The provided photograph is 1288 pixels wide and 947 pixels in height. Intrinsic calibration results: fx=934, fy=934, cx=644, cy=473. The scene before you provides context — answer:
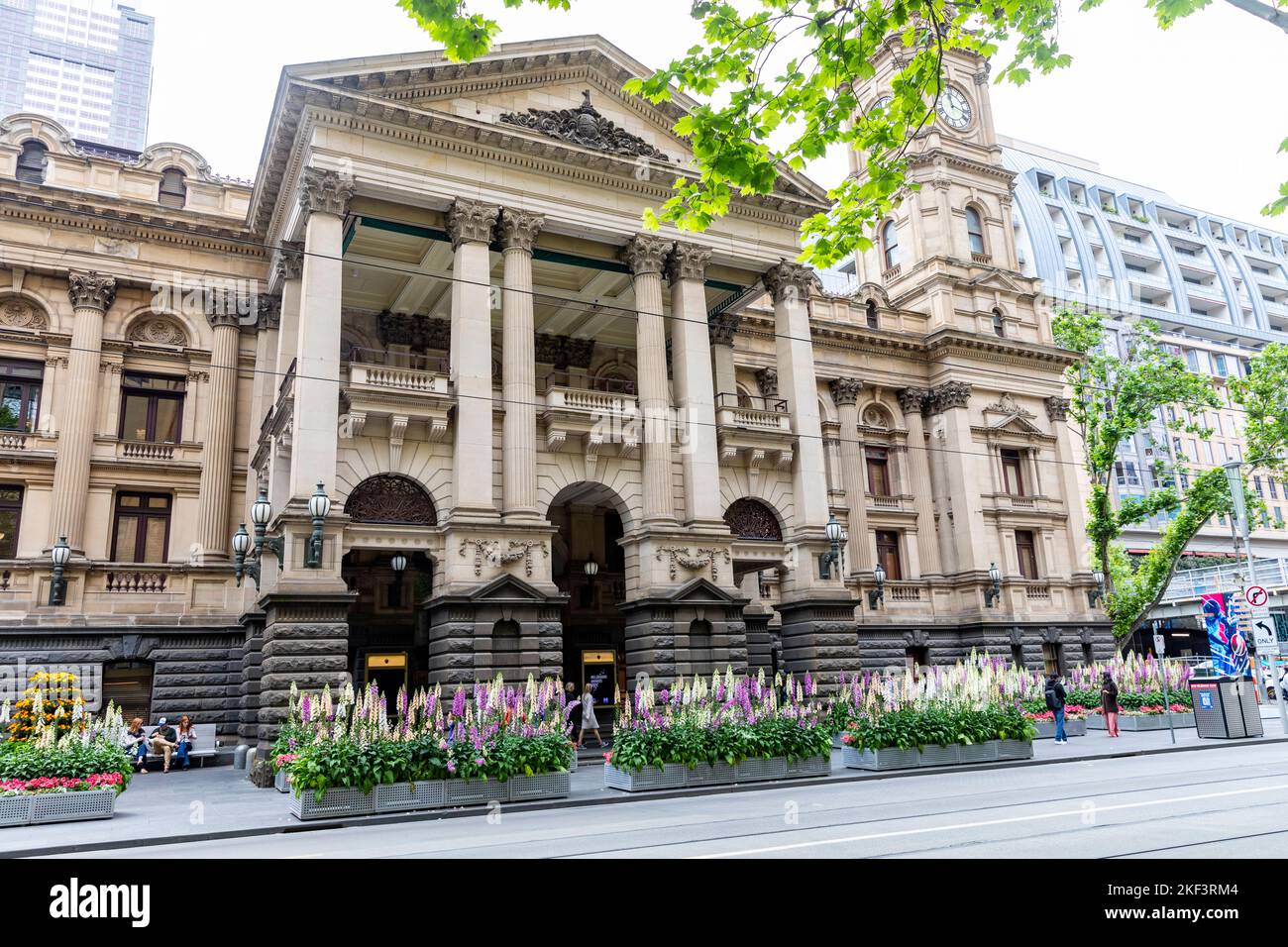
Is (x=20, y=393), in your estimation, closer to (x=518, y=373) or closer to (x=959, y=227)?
(x=518, y=373)

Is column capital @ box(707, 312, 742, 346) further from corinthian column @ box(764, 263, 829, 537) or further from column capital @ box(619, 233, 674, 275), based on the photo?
column capital @ box(619, 233, 674, 275)

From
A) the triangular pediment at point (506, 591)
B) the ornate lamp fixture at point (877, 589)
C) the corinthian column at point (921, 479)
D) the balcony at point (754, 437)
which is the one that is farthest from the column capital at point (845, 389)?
the triangular pediment at point (506, 591)

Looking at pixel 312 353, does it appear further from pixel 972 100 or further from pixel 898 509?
pixel 972 100

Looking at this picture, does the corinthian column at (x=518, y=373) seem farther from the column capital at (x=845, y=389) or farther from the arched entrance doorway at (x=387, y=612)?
the column capital at (x=845, y=389)

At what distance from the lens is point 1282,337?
83.8m

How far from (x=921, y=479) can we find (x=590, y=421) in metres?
19.8

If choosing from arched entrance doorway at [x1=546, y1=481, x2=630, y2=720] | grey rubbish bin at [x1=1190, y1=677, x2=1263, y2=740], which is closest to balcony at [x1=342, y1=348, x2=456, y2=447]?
arched entrance doorway at [x1=546, y1=481, x2=630, y2=720]

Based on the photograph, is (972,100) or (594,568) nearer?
(594,568)

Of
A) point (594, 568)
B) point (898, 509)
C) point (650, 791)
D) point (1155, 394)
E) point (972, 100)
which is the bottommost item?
point (650, 791)

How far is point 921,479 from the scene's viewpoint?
40875mm

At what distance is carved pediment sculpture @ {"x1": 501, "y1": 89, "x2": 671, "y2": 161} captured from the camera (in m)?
27.2

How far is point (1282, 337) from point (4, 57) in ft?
577

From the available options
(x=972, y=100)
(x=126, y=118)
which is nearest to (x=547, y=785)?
(x=972, y=100)

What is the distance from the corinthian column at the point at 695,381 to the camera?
27.1 meters
